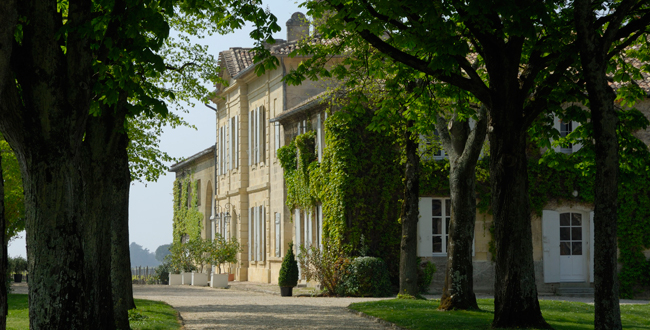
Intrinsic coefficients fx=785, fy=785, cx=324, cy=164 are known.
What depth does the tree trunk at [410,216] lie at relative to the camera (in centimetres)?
1761

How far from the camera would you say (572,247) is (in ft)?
75.4

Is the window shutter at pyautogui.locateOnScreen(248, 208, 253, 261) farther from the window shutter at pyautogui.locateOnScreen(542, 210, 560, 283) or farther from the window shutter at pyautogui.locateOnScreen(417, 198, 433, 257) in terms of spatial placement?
the window shutter at pyautogui.locateOnScreen(542, 210, 560, 283)

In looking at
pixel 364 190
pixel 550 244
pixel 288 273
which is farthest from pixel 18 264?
pixel 550 244

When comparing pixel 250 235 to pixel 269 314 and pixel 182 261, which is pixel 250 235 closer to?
pixel 182 261

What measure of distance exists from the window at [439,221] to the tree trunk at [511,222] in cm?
1111

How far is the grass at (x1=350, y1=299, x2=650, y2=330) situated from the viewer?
1213cm

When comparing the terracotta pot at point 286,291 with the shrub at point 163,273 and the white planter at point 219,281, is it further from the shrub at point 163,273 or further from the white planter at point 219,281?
the shrub at point 163,273

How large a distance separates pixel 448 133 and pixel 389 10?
17.9ft

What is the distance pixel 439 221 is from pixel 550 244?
3318mm

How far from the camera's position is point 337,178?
73.4ft

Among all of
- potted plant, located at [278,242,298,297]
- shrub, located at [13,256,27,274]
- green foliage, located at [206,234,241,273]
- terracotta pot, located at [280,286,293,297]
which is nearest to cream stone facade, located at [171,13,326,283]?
green foliage, located at [206,234,241,273]

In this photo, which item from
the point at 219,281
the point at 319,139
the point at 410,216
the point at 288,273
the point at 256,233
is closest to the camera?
the point at 410,216

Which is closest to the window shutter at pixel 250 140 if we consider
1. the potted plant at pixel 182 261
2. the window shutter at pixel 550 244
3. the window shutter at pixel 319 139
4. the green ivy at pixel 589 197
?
the potted plant at pixel 182 261

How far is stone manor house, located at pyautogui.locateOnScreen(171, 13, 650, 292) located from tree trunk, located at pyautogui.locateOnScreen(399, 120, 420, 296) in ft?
8.47
